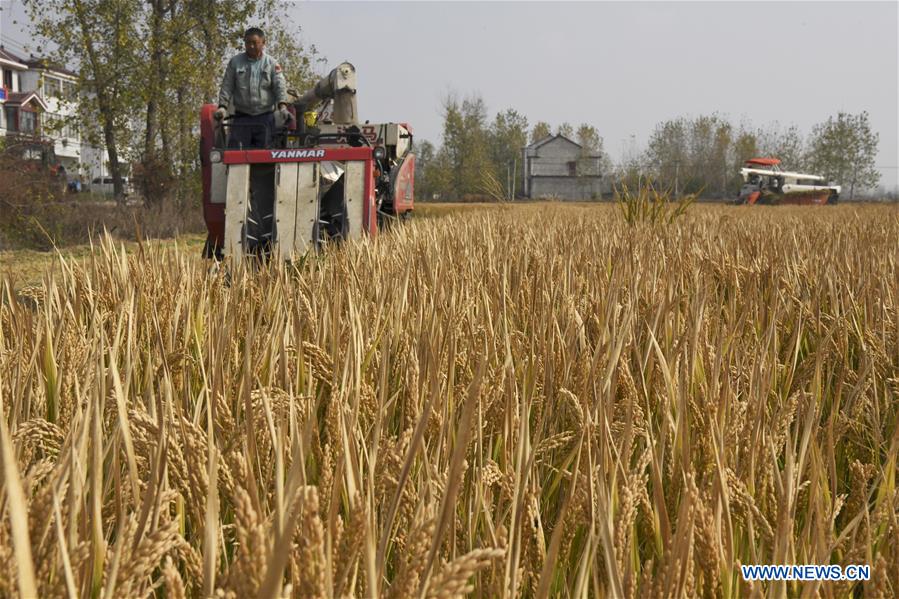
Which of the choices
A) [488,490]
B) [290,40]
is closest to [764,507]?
[488,490]

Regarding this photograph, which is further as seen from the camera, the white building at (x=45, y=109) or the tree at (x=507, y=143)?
the tree at (x=507, y=143)

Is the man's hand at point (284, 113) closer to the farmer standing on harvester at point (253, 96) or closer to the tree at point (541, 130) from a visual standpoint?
the farmer standing on harvester at point (253, 96)

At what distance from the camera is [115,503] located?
113 cm

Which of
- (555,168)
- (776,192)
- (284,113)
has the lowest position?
(284,113)

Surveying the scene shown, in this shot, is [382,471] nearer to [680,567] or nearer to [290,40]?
[680,567]

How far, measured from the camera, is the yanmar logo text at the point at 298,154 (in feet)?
18.9

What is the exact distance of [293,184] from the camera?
5.73 m

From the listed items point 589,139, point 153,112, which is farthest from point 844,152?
point 153,112

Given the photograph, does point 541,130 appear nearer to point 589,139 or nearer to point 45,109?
point 589,139

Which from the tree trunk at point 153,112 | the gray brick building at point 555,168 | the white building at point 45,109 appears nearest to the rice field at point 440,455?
the white building at point 45,109

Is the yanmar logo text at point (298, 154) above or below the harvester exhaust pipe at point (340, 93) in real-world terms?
below

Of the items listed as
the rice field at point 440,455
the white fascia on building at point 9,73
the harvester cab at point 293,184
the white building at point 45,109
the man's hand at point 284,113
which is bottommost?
the rice field at point 440,455

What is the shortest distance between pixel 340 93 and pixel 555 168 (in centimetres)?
5542

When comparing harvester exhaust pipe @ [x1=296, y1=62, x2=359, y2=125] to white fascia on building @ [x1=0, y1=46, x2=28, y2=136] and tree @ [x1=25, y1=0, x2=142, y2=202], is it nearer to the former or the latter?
tree @ [x1=25, y1=0, x2=142, y2=202]
